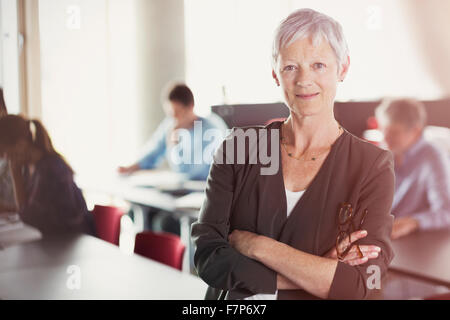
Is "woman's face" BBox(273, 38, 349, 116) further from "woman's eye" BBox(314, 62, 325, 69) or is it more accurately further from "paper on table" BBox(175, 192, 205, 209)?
"paper on table" BBox(175, 192, 205, 209)

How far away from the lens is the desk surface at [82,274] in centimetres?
190

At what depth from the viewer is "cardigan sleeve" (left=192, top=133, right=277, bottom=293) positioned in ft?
4.88

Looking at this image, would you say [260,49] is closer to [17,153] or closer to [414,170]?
[414,170]

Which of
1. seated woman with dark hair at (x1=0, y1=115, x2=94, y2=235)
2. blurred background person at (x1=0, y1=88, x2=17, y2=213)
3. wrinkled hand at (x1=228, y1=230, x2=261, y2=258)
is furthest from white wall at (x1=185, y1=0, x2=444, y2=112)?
blurred background person at (x1=0, y1=88, x2=17, y2=213)

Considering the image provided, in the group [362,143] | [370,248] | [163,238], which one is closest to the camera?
[370,248]

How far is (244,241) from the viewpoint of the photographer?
1.52 m

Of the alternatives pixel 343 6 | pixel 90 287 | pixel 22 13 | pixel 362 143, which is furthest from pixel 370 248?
pixel 22 13

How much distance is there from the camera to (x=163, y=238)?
201 centimetres

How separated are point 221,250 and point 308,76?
601mm

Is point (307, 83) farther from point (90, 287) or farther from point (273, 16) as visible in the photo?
point (90, 287)

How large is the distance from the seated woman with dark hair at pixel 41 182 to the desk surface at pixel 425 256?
1.22 m

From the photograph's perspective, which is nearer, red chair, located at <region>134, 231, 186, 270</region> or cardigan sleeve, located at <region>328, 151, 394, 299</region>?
cardigan sleeve, located at <region>328, 151, 394, 299</region>

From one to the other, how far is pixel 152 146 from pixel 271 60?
59cm

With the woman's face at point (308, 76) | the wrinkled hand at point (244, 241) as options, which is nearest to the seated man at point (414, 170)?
the woman's face at point (308, 76)
